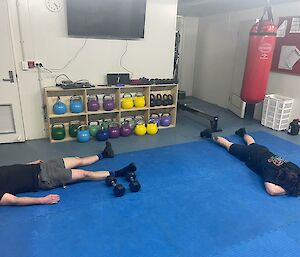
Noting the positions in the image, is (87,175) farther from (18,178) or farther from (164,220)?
(164,220)

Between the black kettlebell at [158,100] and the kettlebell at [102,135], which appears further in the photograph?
the black kettlebell at [158,100]

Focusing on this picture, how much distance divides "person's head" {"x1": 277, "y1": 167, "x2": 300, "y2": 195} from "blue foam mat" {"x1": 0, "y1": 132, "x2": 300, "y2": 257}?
11cm

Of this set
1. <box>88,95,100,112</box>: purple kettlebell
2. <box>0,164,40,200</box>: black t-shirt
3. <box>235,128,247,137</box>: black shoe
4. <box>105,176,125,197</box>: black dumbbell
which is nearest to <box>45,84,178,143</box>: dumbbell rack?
<box>88,95,100,112</box>: purple kettlebell

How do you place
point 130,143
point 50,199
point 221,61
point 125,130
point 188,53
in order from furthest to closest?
point 188,53, point 221,61, point 125,130, point 130,143, point 50,199

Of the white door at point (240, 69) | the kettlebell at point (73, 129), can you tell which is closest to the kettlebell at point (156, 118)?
the kettlebell at point (73, 129)

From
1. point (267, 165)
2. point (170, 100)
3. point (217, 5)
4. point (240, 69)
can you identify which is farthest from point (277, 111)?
point (217, 5)

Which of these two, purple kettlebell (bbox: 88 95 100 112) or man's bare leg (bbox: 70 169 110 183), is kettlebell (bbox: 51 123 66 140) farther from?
man's bare leg (bbox: 70 169 110 183)

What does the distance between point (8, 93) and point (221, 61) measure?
4748 mm

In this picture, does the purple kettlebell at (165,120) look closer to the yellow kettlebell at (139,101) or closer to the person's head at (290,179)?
the yellow kettlebell at (139,101)

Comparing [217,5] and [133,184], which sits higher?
[217,5]

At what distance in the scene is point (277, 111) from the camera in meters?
4.64

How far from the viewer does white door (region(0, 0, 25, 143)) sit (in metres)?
3.43

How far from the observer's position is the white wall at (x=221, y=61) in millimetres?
4746

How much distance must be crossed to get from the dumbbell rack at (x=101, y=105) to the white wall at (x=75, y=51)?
0.17m
